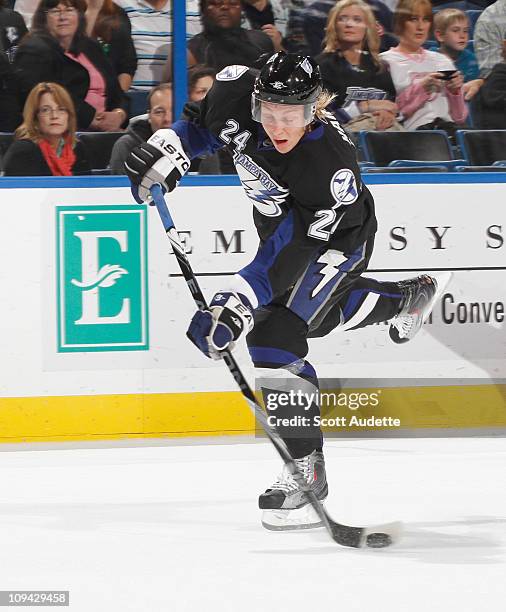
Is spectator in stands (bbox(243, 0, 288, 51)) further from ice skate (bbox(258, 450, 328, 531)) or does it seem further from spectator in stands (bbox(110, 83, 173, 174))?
ice skate (bbox(258, 450, 328, 531))

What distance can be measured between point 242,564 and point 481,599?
1.73 feet

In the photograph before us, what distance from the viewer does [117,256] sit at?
388 centimetres

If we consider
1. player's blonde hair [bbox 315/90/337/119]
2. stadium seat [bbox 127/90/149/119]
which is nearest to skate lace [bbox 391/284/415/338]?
player's blonde hair [bbox 315/90/337/119]

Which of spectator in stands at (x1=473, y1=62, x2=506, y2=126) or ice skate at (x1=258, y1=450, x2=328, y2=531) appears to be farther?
spectator in stands at (x1=473, y1=62, x2=506, y2=126)

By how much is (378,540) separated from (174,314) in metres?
1.48

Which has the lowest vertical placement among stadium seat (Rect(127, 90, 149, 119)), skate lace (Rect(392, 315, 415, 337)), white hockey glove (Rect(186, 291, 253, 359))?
skate lace (Rect(392, 315, 415, 337))

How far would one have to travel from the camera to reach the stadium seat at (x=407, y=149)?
4070 mm

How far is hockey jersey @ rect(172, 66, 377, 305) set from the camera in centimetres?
279

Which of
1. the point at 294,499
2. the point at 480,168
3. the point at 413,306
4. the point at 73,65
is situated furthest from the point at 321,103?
the point at 480,168

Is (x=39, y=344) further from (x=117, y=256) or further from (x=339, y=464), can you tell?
(x=339, y=464)

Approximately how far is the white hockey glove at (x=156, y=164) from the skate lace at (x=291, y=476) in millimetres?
764

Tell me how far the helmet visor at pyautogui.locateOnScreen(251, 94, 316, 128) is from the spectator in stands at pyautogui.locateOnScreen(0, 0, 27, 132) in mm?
1312

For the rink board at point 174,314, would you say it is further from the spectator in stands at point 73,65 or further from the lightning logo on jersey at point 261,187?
the lightning logo on jersey at point 261,187

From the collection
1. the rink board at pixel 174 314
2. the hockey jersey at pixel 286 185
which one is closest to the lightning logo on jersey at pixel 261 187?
the hockey jersey at pixel 286 185
